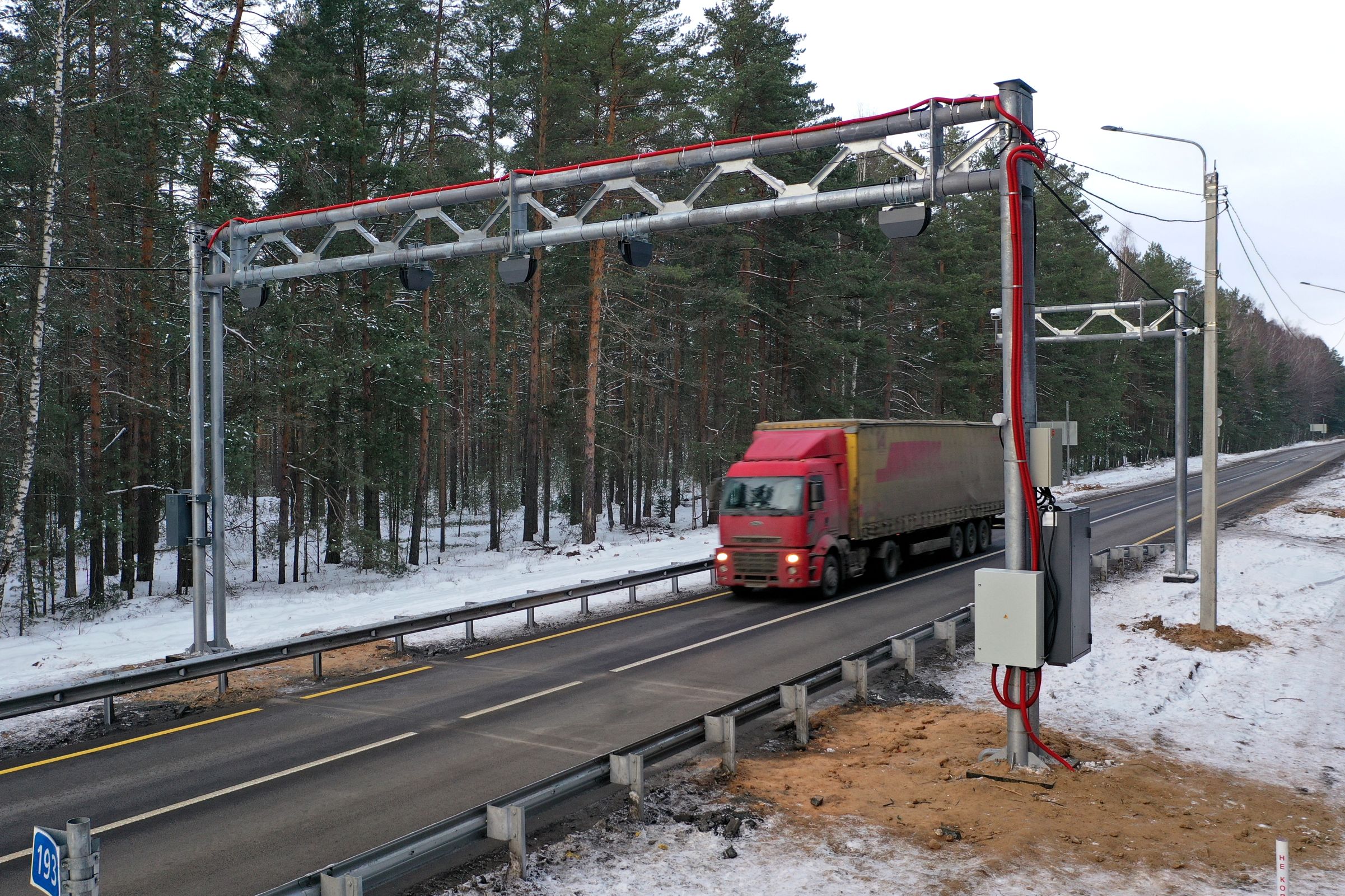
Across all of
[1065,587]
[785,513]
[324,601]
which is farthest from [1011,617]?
[324,601]

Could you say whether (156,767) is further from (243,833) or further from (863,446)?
(863,446)

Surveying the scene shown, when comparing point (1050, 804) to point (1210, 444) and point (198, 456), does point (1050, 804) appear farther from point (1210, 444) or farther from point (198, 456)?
point (198, 456)

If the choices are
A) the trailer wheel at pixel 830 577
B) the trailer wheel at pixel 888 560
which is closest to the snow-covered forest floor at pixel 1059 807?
the trailer wheel at pixel 830 577

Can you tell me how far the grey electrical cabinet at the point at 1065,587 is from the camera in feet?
30.0

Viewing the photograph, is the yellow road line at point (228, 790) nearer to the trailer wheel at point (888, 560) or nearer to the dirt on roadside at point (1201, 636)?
the dirt on roadside at point (1201, 636)

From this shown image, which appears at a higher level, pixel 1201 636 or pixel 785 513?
pixel 785 513

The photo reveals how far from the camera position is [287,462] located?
2653 cm

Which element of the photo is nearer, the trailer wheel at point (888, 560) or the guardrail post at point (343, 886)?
the guardrail post at point (343, 886)

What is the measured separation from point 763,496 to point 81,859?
16.4 metres

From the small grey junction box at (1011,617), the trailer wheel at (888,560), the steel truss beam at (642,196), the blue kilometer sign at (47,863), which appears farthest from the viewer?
the trailer wheel at (888,560)

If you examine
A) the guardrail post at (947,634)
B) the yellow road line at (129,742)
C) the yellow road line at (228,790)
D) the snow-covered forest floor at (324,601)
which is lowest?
the snow-covered forest floor at (324,601)

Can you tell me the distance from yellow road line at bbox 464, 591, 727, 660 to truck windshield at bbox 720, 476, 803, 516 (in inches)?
80.2

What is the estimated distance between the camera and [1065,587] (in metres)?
9.19

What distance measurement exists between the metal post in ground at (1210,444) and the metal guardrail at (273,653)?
10.5 m
